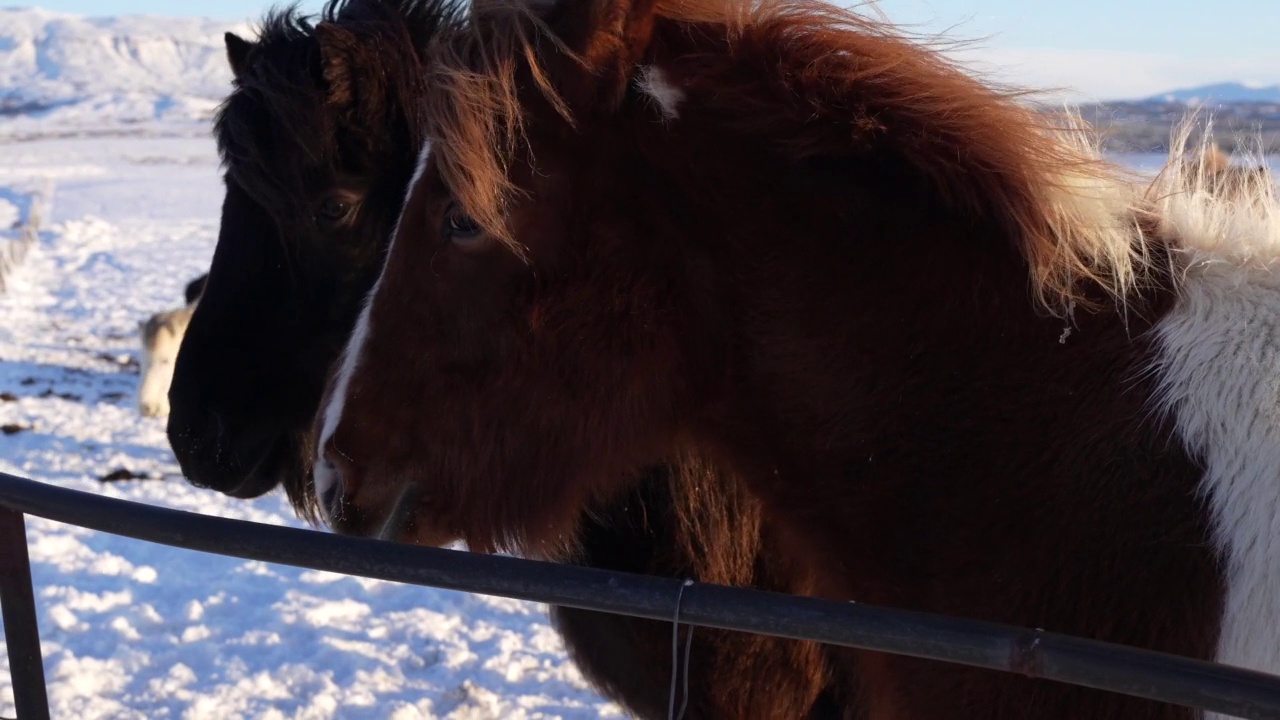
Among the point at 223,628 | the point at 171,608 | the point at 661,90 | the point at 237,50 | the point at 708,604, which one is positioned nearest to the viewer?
the point at 708,604

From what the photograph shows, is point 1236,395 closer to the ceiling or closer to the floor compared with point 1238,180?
closer to the floor

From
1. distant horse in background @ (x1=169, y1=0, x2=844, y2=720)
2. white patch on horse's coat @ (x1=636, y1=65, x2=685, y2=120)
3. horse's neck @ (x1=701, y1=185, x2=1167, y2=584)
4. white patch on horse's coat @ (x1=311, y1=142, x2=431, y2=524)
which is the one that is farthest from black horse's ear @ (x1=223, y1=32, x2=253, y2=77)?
horse's neck @ (x1=701, y1=185, x2=1167, y2=584)

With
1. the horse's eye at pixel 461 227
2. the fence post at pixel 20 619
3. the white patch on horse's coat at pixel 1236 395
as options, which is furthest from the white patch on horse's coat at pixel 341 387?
the white patch on horse's coat at pixel 1236 395

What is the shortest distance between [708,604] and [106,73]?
112410 mm

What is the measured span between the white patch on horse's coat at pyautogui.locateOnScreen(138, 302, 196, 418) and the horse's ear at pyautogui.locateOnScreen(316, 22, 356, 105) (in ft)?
18.7

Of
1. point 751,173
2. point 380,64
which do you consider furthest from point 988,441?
point 380,64

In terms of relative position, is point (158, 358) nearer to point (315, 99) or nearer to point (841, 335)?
point (315, 99)

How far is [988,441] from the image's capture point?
5.05 feet

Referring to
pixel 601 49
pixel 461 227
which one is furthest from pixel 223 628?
pixel 601 49

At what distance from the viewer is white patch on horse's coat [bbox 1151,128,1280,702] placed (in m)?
1.36

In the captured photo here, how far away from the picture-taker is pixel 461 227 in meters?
1.77

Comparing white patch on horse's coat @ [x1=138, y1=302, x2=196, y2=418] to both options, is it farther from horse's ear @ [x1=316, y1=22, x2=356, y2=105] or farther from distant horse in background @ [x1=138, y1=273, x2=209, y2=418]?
horse's ear @ [x1=316, y1=22, x2=356, y2=105]

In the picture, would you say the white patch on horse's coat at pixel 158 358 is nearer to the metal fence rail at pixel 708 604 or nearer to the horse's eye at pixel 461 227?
the metal fence rail at pixel 708 604

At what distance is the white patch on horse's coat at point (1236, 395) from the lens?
53.4 inches
